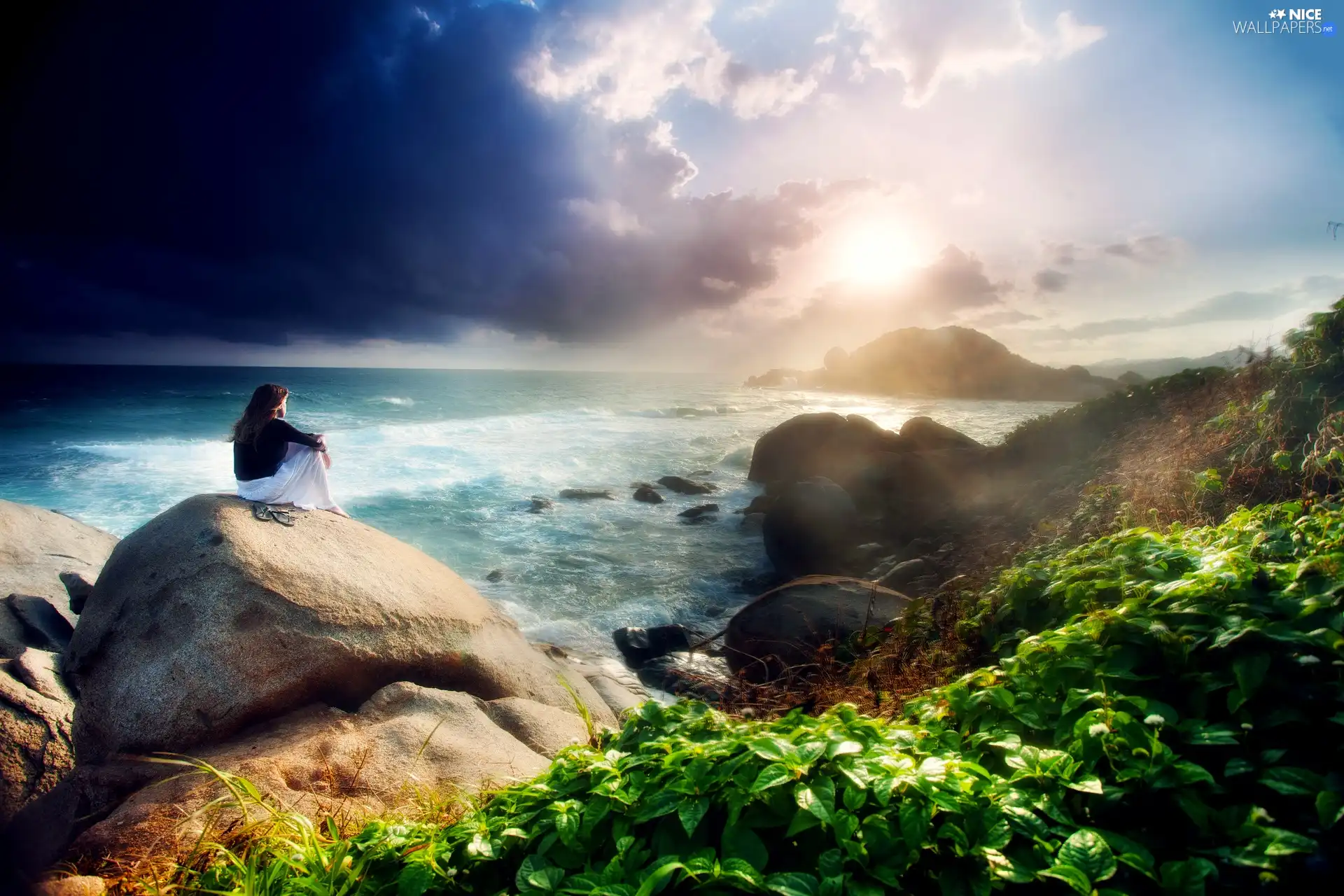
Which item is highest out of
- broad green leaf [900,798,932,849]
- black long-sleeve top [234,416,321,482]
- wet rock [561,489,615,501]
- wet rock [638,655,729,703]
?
black long-sleeve top [234,416,321,482]

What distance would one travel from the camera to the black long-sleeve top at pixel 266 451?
610cm

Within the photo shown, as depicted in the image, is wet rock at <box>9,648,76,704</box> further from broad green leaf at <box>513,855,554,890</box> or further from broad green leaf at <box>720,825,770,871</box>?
broad green leaf at <box>720,825,770,871</box>

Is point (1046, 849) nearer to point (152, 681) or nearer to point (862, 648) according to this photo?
point (862, 648)

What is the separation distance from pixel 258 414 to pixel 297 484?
901 millimetres

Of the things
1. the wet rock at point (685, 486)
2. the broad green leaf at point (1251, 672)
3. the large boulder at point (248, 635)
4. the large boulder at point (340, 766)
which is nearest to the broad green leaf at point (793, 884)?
the broad green leaf at point (1251, 672)

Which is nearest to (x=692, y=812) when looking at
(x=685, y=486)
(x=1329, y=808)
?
(x=1329, y=808)

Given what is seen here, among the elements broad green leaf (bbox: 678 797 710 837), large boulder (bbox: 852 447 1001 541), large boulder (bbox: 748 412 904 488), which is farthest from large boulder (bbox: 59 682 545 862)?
large boulder (bbox: 748 412 904 488)

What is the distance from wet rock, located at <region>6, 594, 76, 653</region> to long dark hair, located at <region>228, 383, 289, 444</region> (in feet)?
7.66

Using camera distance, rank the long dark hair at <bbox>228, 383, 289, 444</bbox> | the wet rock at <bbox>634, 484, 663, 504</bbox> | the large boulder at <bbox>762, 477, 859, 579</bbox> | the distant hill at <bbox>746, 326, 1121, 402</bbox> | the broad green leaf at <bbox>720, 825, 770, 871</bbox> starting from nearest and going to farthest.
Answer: the broad green leaf at <bbox>720, 825, 770, 871</bbox>, the long dark hair at <bbox>228, 383, 289, 444</bbox>, the large boulder at <bbox>762, 477, 859, 579</bbox>, the wet rock at <bbox>634, 484, 663, 504</bbox>, the distant hill at <bbox>746, 326, 1121, 402</bbox>

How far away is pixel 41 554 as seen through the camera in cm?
750

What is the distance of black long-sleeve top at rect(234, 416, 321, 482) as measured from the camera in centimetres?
610

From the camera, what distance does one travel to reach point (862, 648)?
5.91 metres

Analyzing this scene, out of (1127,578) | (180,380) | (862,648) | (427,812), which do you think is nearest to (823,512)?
(862,648)

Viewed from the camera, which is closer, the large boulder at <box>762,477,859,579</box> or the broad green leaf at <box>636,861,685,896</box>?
the broad green leaf at <box>636,861,685,896</box>
